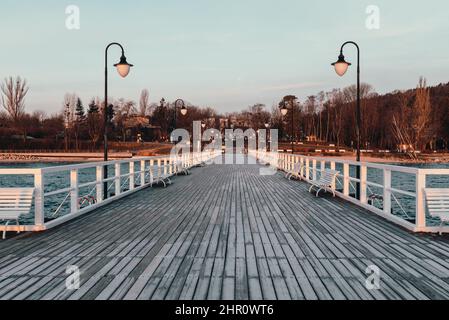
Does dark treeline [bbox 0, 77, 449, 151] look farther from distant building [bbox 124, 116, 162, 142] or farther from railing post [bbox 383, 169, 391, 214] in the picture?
railing post [bbox 383, 169, 391, 214]

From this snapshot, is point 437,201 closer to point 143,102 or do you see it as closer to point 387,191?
point 387,191

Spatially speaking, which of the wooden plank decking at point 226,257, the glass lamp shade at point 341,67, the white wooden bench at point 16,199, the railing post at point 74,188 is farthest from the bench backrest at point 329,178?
the white wooden bench at point 16,199

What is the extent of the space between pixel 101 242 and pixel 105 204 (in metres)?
3.87

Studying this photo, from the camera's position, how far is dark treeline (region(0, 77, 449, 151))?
245 ft

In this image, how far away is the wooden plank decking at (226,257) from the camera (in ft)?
11.8

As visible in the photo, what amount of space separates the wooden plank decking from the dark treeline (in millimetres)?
57385

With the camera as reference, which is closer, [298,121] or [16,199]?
A: [16,199]

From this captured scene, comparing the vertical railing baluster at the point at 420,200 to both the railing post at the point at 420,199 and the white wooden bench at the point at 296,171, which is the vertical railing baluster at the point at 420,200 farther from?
the white wooden bench at the point at 296,171

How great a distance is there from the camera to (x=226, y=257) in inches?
185

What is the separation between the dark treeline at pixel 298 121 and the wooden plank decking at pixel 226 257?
57385 mm

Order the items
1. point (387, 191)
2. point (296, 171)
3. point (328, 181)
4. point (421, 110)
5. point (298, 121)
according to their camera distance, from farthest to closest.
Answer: point (298, 121) → point (421, 110) → point (296, 171) → point (328, 181) → point (387, 191)

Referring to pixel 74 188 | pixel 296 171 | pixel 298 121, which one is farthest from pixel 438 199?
pixel 298 121

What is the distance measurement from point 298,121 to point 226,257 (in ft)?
307
